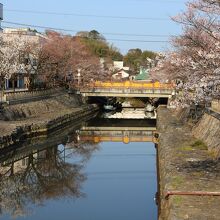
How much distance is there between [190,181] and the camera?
12.6m

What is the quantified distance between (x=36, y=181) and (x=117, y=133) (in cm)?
1943

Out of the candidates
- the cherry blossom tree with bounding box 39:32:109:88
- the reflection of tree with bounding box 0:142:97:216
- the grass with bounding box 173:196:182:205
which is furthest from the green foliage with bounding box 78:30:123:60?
the grass with bounding box 173:196:182:205

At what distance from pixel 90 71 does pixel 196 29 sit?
156 feet

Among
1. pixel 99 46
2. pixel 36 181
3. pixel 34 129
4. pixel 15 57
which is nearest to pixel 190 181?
pixel 36 181

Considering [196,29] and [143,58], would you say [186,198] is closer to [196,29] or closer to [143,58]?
[196,29]

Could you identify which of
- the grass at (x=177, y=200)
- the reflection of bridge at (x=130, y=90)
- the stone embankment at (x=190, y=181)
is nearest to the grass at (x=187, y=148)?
the stone embankment at (x=190, y=181)

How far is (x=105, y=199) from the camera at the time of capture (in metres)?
16.8

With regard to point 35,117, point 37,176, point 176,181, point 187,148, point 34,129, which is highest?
point 176,181

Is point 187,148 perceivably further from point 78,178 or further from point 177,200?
point 177,200

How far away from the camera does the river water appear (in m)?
15.3

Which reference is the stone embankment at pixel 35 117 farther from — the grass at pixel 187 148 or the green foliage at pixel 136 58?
the green foliage at pixel 136 58

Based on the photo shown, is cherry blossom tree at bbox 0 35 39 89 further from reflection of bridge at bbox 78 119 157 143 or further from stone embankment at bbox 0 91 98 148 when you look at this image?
reflection of bridge at bbox 78 119 157 143

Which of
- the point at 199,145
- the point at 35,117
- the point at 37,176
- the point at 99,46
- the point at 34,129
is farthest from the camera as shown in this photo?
the point at 99,46

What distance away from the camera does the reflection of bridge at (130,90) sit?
173 ft
